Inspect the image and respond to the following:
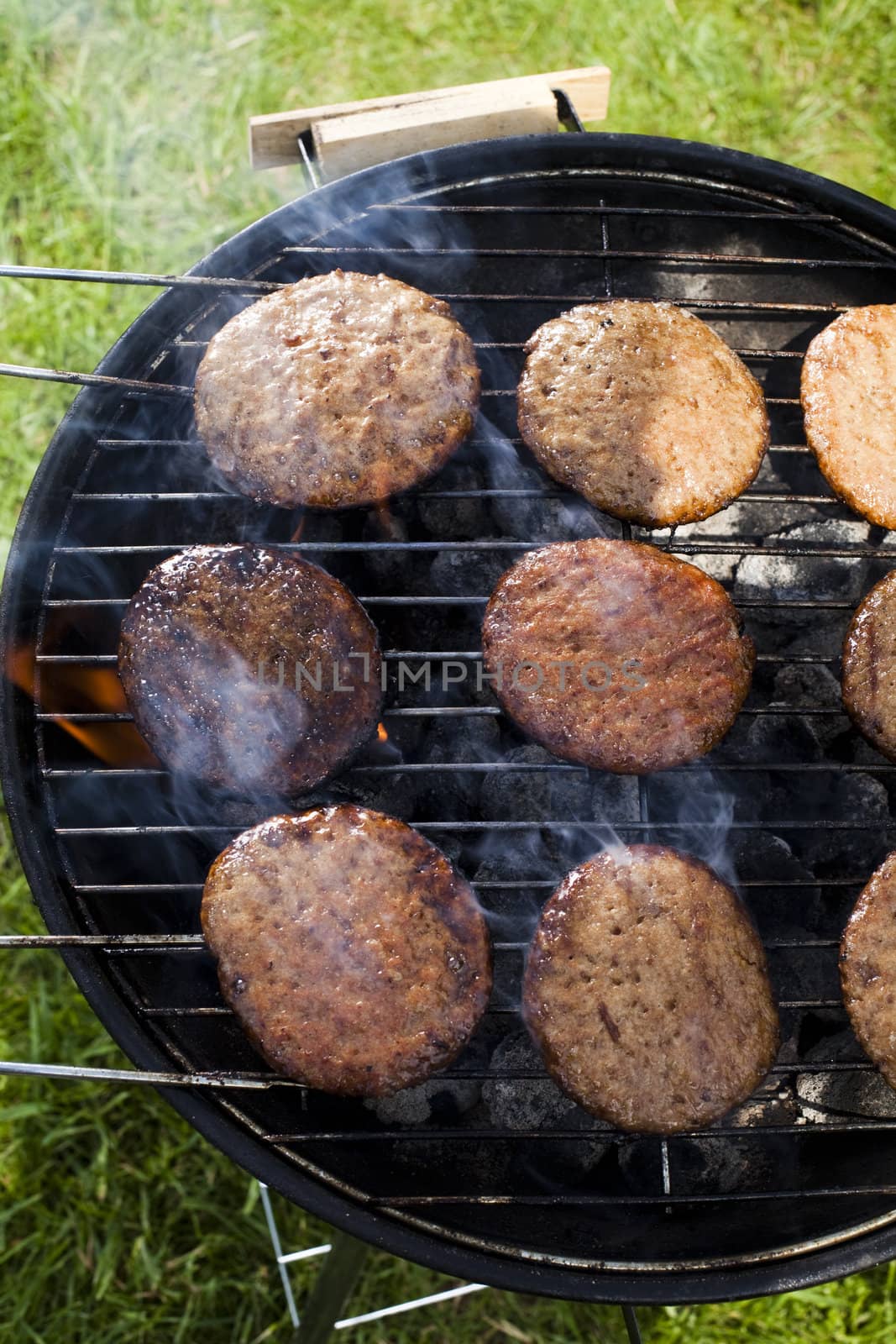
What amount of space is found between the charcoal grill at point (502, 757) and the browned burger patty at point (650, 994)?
12cm

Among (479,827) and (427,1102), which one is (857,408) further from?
(427,1102)

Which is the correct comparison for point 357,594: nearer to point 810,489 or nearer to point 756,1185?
point 810,489

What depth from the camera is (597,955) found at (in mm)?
2764

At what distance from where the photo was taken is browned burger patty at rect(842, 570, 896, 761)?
2.97 metres

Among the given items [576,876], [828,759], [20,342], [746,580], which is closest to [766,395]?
[746,580]

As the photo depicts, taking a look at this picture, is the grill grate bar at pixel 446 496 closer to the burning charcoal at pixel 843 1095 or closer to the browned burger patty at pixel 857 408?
the browned burger patty at pixel 857 408

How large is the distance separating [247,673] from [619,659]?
3.28 feet

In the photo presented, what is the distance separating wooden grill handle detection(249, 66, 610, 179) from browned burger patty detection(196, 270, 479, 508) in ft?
2.56

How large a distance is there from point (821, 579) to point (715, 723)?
2.76 feet

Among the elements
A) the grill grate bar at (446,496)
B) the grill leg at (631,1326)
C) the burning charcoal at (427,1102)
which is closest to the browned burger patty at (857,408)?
the grill grate bar at (446,496)

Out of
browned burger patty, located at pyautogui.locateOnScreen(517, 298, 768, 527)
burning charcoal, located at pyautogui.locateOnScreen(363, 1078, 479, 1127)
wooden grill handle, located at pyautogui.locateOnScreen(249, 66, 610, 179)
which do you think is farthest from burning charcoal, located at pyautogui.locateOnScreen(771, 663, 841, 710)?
wooden grill handle, located at pyautogui.locateOnScreen(249, 66, 610, 179)

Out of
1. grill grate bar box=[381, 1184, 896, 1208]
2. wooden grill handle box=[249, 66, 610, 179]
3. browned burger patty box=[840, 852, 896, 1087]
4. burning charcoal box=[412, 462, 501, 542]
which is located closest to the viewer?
grill grate bar box=[381, 1184, 896, 1208]

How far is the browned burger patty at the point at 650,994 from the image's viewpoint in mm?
2680

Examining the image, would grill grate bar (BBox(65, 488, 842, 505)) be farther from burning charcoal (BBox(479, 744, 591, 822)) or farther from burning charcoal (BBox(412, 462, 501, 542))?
burning charcoal (BBox(479, 744, 591, 822))
